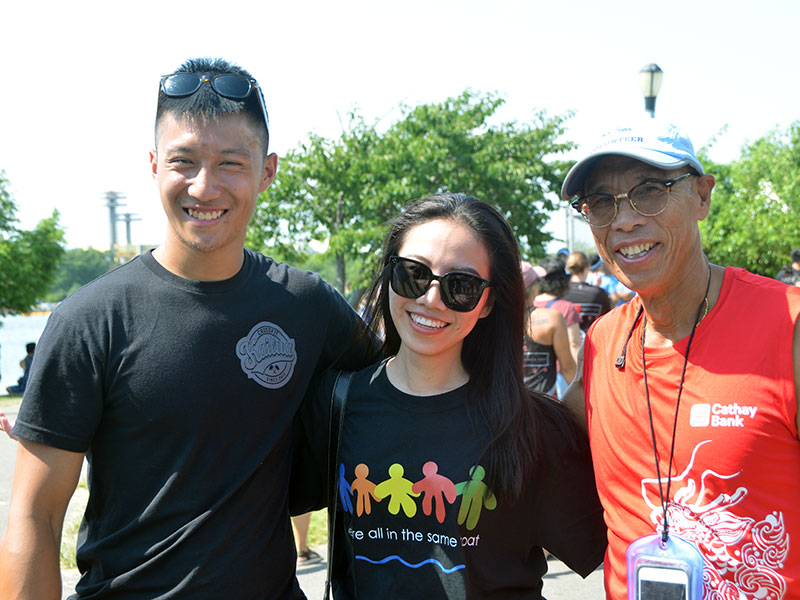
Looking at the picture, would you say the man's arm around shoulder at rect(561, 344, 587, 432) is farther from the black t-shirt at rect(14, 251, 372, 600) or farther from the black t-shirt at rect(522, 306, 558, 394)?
the black t-shirt at rect(522, 306, 558, 394)

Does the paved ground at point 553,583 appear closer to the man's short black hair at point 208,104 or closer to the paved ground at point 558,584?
the paved ground at point 558,584

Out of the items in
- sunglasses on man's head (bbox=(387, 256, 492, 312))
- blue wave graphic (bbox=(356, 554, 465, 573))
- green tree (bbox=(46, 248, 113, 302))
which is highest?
green tree (bbox=(46, 248, 113, 302))

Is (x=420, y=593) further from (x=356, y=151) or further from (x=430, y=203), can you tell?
(x=356, y=151)

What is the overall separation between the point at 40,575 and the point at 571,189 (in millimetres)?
1974

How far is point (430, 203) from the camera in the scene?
2633 mm

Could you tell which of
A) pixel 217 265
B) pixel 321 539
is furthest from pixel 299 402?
pixel 321 539

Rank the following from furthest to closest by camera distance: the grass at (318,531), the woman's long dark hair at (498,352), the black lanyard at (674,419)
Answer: the grass at (318,531) → the woman's long dark hair at (498,352) → the black lanyard at (674,419)

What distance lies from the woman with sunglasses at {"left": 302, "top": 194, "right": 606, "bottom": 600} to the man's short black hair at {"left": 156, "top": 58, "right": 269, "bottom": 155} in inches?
24.9

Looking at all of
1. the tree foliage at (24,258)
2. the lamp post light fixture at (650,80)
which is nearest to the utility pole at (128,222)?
the tree foliage at (24,258)

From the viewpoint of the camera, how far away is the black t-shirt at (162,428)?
216 centimetres

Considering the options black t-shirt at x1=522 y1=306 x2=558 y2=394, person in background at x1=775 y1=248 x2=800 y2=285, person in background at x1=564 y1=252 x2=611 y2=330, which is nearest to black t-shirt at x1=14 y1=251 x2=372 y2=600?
black t-shirt at x1=522 y1=306 x2=558 y2=394

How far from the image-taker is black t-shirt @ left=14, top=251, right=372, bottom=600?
7.09 feet

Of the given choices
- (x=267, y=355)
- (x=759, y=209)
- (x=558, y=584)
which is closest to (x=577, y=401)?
(x=267, y=355)

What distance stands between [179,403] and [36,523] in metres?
0.52
